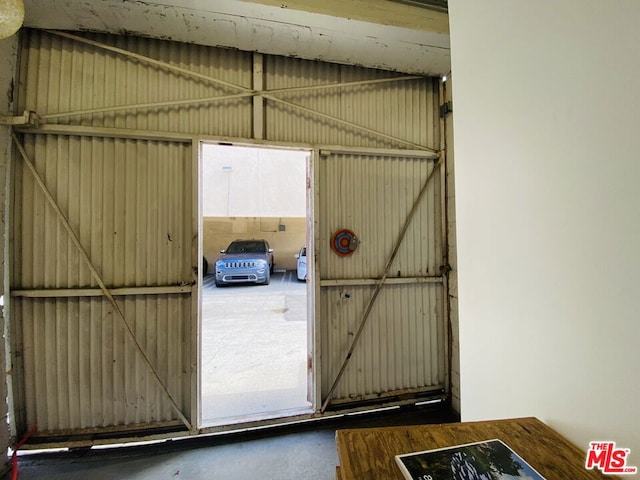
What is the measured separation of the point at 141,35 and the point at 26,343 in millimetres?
2599

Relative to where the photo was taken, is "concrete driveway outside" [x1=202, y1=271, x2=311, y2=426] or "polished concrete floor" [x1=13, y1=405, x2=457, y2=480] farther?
"concrete driveway outside" [x1=202, y1=271, x2=311, y2=426]

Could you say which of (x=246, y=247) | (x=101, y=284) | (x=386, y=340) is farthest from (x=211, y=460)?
(x=246, y=247)

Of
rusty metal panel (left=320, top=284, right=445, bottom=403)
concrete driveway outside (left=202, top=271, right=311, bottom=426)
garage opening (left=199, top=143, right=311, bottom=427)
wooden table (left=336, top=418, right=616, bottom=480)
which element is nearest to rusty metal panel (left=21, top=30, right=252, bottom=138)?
garage opening (left=199, top=143, right=311, bottom=427)

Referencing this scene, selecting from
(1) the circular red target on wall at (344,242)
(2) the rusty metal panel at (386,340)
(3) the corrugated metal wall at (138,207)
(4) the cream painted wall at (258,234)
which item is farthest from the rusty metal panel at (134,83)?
(4) the cream painted wall at (258,234)

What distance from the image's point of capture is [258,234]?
10.9 meters

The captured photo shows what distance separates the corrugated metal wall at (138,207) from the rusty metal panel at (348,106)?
0.01 m

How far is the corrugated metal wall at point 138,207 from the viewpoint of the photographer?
83.4 inches

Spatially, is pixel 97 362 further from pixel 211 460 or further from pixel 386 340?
pixel 386 340

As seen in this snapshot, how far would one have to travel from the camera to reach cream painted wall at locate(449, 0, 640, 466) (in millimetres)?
644

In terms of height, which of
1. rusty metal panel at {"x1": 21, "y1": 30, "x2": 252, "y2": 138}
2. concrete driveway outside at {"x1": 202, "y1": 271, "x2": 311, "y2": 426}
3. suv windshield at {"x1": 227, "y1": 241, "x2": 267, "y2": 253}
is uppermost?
rusty metal panel at {"x1": 21, "y1": 30, "x2": 252, "y2": 138}

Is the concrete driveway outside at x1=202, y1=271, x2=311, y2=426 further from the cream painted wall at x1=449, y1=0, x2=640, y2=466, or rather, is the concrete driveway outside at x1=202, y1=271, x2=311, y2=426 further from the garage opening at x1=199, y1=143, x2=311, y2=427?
the cream painted wall at x1=449, y1=0, x2=640, y2=466

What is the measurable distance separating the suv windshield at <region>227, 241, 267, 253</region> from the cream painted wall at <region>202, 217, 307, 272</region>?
225cm

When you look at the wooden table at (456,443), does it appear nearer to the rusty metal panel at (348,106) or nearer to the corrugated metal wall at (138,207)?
the corrugated metal wall at (138,207)

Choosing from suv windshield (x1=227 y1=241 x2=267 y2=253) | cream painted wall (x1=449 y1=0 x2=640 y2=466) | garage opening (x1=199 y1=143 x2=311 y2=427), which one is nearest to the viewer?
cream painted wall (x1=449 y1=0 x2=640 y2=466)
